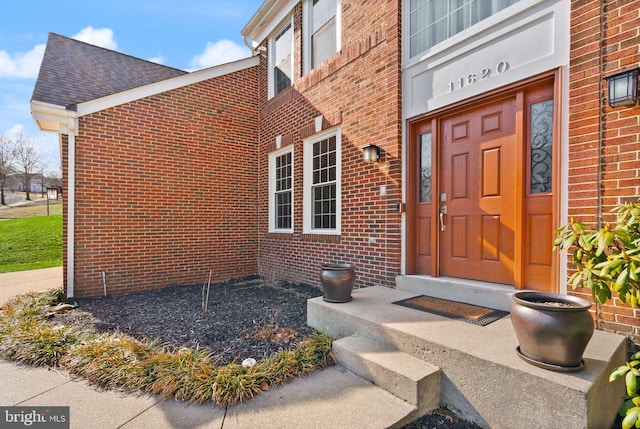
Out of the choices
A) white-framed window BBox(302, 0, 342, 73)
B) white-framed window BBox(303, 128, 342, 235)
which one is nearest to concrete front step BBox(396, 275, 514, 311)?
white-framed window BBox(303, 128, 342, 235)

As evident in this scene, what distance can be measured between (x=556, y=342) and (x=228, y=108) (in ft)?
23.5

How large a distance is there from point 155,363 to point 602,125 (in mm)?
4487

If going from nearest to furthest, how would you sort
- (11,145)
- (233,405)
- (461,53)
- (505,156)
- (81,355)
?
(233,405) → (81,355) → (505,156) → (461,53) → (11,145)

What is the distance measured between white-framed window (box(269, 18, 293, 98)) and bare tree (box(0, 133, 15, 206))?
29.7 m

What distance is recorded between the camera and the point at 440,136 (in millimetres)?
3994

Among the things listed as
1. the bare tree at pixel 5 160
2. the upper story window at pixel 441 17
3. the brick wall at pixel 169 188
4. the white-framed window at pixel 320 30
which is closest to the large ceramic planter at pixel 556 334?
the upper story window at pixel 441 17

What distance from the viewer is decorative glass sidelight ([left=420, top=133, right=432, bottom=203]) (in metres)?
4.15

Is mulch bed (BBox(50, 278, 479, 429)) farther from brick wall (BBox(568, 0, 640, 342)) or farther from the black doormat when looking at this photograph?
brick wall (BBox(568, 0, 640, 342))

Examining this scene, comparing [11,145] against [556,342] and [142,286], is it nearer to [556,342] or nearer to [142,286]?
[142,286]

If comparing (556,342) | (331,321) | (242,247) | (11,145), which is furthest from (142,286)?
(11,145)

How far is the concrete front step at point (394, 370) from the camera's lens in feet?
7.27

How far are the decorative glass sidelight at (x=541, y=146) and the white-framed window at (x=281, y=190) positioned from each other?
14.4 feet

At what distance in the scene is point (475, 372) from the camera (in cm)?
212

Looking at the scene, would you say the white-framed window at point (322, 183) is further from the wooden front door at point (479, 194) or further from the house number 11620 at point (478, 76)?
the house number 11620 at point (478, 76)
